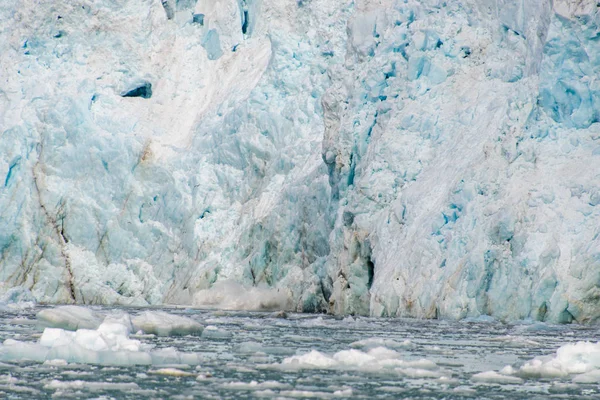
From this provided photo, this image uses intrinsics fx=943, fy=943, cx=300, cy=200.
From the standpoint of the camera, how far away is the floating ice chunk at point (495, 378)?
8.38 metres

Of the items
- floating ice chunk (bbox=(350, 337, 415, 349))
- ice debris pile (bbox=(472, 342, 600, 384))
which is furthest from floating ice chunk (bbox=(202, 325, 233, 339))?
ice debris pile (bbox=(472, 342, 600, 384))

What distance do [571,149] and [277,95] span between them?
554 inches

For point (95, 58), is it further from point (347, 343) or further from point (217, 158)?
point (347, 343)

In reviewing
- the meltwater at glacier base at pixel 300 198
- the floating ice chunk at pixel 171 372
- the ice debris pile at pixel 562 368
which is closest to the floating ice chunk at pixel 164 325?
the meltwater at glacier base at pixel 300 198

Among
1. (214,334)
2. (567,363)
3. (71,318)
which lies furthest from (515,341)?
(71,318)

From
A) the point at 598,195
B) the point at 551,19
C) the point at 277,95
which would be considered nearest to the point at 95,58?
the point at 277,95

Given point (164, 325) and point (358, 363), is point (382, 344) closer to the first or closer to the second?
point (358, 363)

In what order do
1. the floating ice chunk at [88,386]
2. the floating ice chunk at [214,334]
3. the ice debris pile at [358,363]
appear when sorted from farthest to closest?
the floating ice chunk at [214,334], the ice debris pile at [358,363], the floating ice chunk at [88,386]

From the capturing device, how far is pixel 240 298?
29.9 metres

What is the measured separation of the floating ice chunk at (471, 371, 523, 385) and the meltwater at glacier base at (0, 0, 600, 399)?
0.03 metres

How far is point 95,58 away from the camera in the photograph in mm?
36125

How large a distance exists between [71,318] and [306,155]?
1960 cm

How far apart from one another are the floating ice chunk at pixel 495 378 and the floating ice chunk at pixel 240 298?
787 inches

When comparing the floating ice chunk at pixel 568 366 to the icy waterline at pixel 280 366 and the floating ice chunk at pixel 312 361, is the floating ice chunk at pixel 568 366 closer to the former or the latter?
the icy waterline at pixel 280 366
